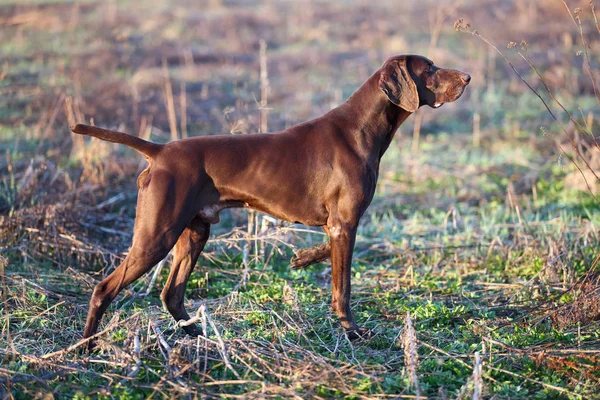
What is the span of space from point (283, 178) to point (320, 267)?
2.02 metres

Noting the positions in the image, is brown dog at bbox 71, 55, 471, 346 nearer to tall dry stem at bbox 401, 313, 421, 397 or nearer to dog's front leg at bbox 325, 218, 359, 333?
dog's front leg at bbox 325, 218, 359, 333

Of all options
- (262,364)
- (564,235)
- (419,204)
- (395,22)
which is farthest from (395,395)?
(395,22)

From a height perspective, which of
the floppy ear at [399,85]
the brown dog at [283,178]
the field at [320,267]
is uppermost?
the floppy ear at [399,85]

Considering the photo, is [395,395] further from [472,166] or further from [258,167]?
[472,166]

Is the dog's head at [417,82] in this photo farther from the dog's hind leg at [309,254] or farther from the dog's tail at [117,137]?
the dog's tail at [117,137]

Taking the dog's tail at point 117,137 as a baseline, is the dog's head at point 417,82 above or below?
above

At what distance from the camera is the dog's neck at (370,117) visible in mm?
4801

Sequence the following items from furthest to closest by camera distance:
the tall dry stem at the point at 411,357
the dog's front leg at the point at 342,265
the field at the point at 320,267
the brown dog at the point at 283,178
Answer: the dog's front leg at the point at 342,265, the brown dog at the point at 283,178, the field at the point at 320,267, the tall dry stem at the point at 411,357

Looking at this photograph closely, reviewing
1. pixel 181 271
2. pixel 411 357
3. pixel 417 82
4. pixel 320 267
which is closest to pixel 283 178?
pixel 181 271

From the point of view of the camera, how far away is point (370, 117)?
484cm

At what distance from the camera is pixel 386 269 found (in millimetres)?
6234

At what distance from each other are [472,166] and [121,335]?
19.9 ft

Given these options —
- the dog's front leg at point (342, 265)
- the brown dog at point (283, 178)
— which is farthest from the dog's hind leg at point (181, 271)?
the dog's front leg at point (342, 265)

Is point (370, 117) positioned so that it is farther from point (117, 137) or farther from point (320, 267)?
point (320, 267)
